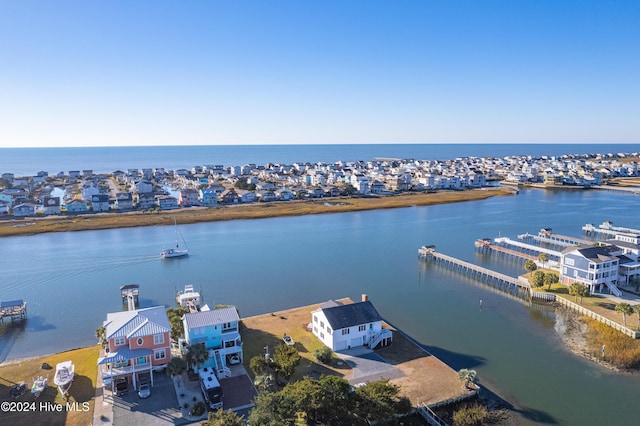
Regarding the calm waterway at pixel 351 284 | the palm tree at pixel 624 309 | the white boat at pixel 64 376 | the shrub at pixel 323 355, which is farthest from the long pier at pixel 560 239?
the white boat at pixel 64 376

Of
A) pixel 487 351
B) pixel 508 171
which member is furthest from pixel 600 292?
pixel 508 171

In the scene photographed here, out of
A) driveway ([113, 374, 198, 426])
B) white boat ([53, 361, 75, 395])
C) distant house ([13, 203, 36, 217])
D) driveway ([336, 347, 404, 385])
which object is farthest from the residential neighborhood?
driveway ([336, 347, 404, 385])

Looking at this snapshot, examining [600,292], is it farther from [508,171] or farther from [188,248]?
[508,171]

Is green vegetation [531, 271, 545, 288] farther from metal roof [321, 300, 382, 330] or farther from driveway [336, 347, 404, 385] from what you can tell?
driveway [336, 347, 404, 385]

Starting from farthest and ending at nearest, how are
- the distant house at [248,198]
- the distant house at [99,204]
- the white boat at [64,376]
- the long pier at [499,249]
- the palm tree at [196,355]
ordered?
the distant house at [248,198]
the distant house at [99,204]
the long pier at [499,249]
the palm tree at [196,355]
the white boat at [64,376]

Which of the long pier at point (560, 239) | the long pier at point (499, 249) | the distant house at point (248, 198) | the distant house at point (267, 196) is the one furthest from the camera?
the distant house at point (267, 196)

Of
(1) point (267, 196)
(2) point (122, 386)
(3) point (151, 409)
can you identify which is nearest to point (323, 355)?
(3) point (151, 409)

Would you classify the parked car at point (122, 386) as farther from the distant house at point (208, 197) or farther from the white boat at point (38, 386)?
the distant house at point (208, 197)
